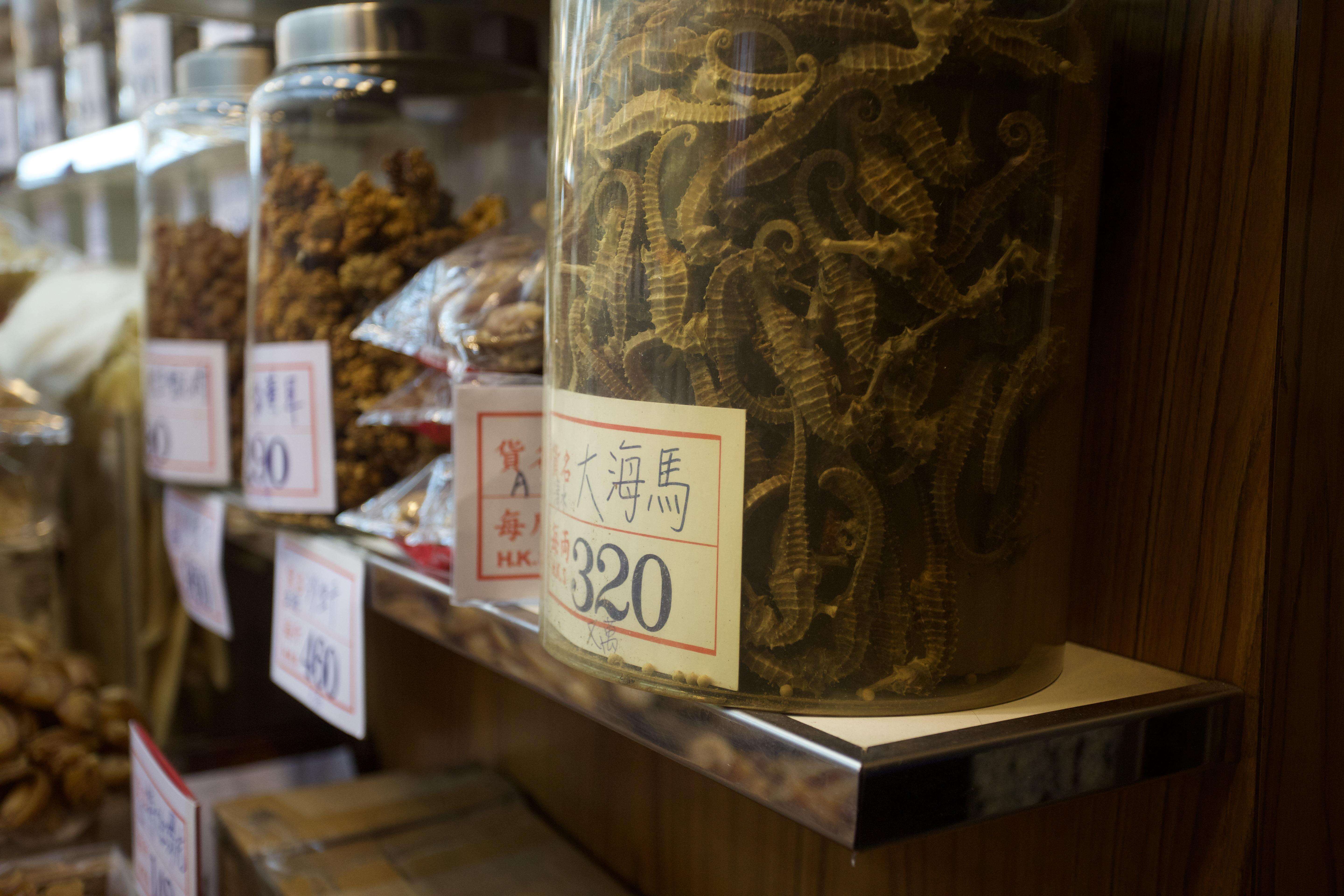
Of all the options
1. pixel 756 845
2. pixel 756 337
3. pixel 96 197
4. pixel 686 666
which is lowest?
pixel 756 845

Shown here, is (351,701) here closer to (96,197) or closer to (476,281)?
(476,281)

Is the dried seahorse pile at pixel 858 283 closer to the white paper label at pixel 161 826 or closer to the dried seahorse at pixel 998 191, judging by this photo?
the dried seahorse at pixel 998 191

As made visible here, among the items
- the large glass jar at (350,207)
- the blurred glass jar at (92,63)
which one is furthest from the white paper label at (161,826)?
the blurred glass jar at (92,63)

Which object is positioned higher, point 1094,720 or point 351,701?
point 1094,720

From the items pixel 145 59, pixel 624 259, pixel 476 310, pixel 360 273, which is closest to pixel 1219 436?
pixel 624 259

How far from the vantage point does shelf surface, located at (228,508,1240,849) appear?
0.33 m

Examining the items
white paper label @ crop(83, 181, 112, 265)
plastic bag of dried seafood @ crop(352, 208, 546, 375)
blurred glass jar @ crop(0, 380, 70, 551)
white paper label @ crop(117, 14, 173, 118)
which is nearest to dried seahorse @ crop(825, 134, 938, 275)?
plastic bag of dried seafood @ crop(352, 208, 546, 375)

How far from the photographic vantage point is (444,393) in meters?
0.63

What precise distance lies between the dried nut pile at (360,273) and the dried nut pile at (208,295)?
183 millimetres

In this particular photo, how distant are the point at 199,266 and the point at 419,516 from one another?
0.42 m

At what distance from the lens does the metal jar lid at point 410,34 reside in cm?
70

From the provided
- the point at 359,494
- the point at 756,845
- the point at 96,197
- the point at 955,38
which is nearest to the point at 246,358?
the point at 359,494

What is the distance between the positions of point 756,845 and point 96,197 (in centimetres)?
170

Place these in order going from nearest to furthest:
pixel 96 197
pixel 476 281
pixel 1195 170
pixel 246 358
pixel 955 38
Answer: pixel 955 38 → pixel 1195 170 → pixel 476 281 → pixel 246 358 → pixel 96 197
